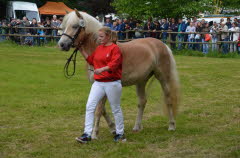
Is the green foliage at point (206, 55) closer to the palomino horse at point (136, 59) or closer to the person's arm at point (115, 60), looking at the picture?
the palomino horse at point (136, 59)

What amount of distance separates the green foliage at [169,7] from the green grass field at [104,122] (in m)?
15.0

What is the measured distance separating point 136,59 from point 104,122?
1.56m

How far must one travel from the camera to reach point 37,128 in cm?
673

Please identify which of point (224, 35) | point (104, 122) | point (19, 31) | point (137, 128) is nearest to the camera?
point (137, 128)

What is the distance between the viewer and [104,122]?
23.9ft

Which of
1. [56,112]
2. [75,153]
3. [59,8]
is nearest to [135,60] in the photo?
[75,153]

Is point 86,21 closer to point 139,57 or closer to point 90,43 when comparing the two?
point 90,43

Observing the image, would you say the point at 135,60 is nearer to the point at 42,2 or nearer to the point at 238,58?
the point at 238,58

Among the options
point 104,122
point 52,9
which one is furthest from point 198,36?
point 52,9

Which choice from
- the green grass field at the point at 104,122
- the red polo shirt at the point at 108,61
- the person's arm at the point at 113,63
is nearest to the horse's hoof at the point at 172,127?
the green grass field at the point at 104,122

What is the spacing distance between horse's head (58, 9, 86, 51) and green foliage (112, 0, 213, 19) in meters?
22.1

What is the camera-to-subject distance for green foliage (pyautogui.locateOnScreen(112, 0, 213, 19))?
27.5 m

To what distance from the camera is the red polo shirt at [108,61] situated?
214 inches

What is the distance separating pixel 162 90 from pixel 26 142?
99.0 inches
